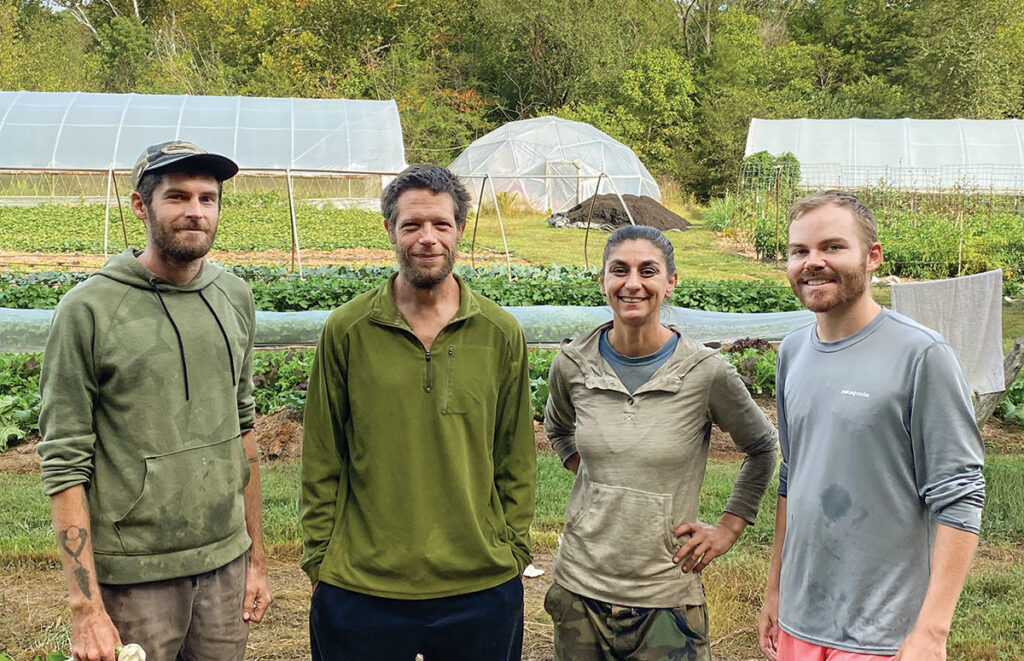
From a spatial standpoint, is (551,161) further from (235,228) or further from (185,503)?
(185,503)

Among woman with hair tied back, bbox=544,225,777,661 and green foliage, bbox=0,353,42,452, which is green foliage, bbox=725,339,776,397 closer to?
green foliage, bbox=0,353,42,452

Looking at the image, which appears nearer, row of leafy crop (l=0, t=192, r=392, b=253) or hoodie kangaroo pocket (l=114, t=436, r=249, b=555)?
hoodie kangaroo pocket (l=114, t=436, r=249, b=555)

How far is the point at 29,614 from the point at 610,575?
9.00 ft

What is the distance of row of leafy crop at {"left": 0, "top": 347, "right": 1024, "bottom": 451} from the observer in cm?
736

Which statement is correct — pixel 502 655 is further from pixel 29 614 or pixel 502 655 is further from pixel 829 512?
pixel 29 614

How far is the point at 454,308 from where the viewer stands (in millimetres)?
2604

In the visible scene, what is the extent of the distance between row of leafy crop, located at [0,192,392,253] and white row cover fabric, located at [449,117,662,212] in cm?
540

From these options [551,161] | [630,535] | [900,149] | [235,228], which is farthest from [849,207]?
[900,149]

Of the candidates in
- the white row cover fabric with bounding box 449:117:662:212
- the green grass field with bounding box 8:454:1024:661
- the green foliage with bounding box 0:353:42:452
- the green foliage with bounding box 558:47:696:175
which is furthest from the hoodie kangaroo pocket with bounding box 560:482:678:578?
the green foliage with bounding box 558:47:696:175

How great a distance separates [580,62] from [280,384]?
28.7m

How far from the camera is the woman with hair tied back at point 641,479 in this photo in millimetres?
2629

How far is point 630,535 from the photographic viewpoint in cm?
265

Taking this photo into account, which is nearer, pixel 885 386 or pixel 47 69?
pixel 885 386

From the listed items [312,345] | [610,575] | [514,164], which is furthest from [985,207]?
[610,575]
